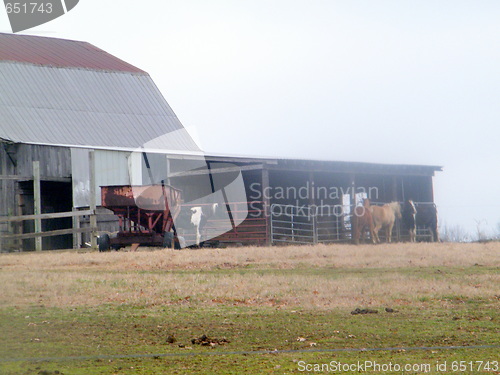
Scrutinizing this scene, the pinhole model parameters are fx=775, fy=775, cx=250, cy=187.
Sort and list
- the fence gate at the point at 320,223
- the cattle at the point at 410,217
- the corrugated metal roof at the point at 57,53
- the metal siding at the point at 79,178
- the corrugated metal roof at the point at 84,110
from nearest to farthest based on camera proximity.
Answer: the metal siding at the point at 79,178 < the fence gate at the point at 320,223 < the cattle at the point at 410,217 < the corrugated metal roof at the point at 84,110 < the corrugated metal roof at the point at 57,53

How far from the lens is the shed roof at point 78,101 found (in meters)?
29.8

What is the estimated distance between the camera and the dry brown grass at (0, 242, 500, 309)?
39.5ft

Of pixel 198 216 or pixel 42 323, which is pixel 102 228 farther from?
pixel 42 323

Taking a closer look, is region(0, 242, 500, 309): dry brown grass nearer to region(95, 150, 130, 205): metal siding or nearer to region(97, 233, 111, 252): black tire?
region(97, 233, 111, 252): black tire

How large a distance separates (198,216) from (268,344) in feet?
56.5

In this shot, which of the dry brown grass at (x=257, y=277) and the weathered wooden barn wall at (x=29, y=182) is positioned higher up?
the weathered wooden barn wall at (x=29, y=182)

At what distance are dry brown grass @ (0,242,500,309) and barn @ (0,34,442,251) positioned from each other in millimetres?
4920

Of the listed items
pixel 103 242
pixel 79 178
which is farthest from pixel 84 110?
pixel 103 242

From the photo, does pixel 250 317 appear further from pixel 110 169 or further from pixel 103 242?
pixel 110 169

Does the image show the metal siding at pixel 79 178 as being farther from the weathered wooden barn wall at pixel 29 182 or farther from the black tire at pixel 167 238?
the black tire at pixel 167 238

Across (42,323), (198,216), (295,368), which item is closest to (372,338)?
(295,368)

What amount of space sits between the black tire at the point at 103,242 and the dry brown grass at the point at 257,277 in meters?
1.92

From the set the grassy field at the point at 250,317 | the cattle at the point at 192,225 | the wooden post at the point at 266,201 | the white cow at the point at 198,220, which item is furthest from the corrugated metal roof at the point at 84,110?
the grassy field at the point at 250,317

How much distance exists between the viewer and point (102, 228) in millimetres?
28844
